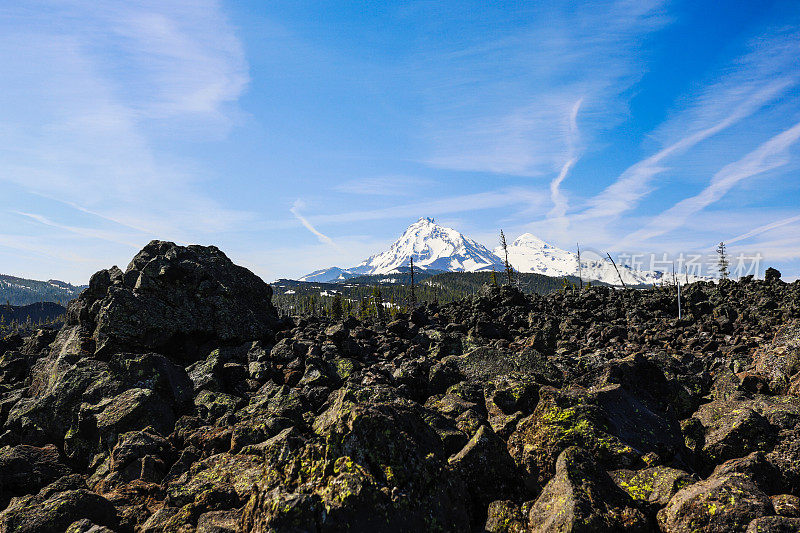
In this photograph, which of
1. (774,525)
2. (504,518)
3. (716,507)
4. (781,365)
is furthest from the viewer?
(781,365)

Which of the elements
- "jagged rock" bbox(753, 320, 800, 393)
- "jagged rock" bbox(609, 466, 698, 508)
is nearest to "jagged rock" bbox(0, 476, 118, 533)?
"jagged rock" bbox(609, 466, 698, 508)

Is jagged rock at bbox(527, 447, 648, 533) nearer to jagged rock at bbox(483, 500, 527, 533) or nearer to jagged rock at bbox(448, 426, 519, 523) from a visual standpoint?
jagged rock at bbox(483, 500, 527, 533)

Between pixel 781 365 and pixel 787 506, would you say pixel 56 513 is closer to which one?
pixel 787 506

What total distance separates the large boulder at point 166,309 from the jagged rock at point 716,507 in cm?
2549

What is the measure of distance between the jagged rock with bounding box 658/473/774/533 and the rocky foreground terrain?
0.11ft

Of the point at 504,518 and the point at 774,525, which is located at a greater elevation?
the point at 774,525

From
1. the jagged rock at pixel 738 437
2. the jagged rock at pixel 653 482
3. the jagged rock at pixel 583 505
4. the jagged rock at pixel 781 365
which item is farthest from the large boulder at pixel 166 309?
the jagged rock at pixel 781 365

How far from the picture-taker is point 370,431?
28.6 ft

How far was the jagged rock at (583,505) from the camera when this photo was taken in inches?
289

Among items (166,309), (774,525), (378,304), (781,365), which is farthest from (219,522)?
(378,304)

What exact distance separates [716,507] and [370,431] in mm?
6791

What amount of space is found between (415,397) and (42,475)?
13469mm

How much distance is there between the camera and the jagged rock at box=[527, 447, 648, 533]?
7.35 meters

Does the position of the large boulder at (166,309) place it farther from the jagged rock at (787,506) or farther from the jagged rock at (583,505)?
the jagged rock at (787,506)
